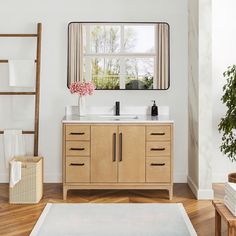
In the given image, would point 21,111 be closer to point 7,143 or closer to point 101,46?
point 7,143

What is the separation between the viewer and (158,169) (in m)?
5.27

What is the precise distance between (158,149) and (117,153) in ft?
1.37

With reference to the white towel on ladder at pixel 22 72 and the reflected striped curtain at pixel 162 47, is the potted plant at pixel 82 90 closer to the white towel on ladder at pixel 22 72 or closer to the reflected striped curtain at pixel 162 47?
the white towel on ladder at pixel 22 72

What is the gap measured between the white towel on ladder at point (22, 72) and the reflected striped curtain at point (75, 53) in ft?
1.39

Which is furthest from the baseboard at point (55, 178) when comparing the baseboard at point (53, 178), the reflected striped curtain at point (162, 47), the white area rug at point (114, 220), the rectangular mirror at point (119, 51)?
the reflected striped curtain at point (162, 47)

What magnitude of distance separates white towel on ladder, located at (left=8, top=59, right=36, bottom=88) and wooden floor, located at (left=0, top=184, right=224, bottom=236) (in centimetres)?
117

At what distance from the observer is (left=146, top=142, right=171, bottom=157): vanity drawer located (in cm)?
525

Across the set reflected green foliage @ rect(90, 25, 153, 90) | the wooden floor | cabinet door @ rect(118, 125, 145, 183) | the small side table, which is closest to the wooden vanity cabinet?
cabinet door @ rect(118, 125, 145, 183)

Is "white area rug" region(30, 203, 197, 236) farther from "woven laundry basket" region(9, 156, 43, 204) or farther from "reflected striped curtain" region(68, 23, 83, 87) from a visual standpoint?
"reflected striped curtain" region(68, 23, 83, 87)

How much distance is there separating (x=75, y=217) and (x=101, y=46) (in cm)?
214

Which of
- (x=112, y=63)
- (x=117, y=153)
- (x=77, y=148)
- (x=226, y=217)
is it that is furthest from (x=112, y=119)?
(x=226, y=217)

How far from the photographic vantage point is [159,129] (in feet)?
17.2

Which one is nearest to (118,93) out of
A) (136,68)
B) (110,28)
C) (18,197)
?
(136,68)

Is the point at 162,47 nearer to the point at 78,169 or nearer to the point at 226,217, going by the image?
the point at 78,169
